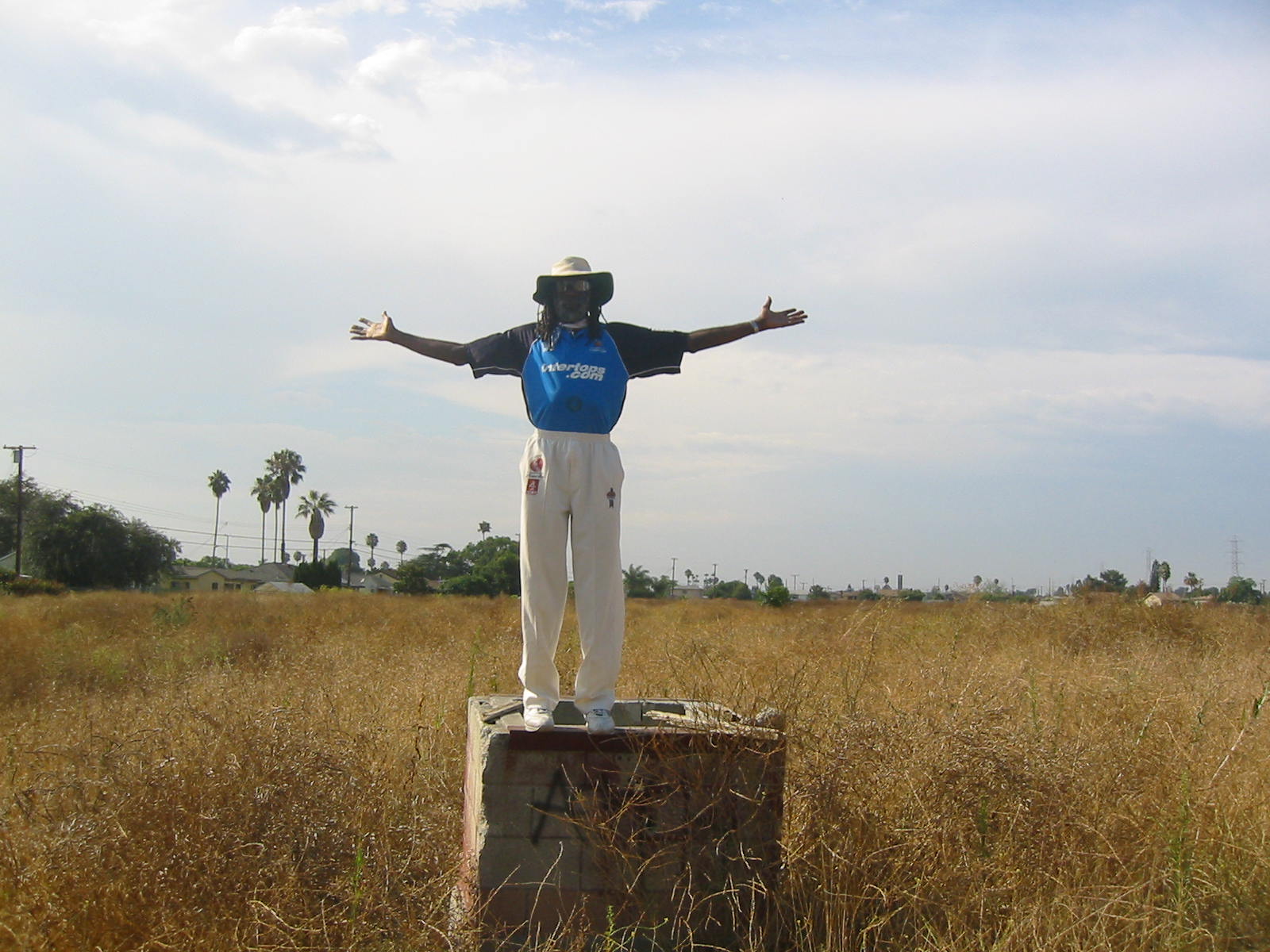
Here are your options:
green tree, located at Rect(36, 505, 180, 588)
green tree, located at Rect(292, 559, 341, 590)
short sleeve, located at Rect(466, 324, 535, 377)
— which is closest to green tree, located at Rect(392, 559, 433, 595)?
green tree, located at Rect(292, 559, 341, 590)

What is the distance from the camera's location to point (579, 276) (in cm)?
438

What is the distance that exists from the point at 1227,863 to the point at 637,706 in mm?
2573

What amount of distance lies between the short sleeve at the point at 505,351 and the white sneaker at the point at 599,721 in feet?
4.93

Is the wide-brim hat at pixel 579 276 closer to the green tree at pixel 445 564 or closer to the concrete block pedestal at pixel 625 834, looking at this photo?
the concrete block pedestal at pixel 625 834

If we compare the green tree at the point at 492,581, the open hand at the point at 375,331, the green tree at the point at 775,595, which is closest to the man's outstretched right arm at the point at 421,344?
the open hand at the point at 375,331

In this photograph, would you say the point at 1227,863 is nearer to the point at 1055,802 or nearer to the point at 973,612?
the point at 1055,802

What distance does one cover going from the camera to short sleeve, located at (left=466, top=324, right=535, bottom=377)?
4.61m

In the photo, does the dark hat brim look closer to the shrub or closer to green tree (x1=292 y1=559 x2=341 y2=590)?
the shrub

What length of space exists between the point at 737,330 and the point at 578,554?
1256 mm

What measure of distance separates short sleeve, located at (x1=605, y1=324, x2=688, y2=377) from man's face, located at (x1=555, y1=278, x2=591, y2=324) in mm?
150

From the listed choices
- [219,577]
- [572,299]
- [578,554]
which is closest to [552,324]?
[572,299]

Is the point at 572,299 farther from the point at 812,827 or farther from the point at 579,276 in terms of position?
the point at 812,827

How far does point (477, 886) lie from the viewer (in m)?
3.77

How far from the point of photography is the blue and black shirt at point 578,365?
4.25 m
